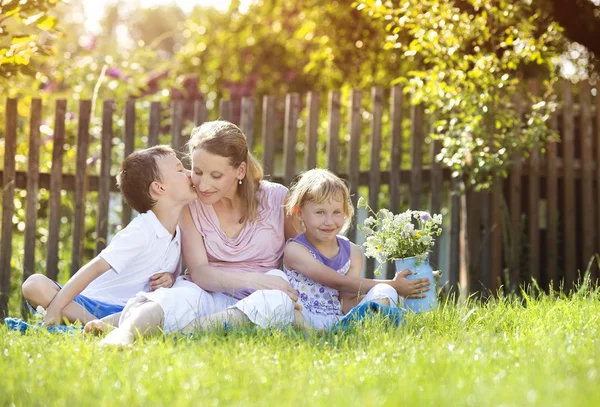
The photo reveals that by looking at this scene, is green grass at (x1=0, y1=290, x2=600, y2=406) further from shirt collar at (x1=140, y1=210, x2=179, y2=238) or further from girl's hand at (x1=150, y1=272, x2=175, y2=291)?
shirt collar at (x1=140, y1=210, x2=179, y2=238)

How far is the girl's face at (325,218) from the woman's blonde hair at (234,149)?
39 cm

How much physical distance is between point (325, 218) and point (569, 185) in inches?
119

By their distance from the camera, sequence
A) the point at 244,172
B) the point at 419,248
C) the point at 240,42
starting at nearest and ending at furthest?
the point at 419,248 → the point at 244,172 → the point at 240,42

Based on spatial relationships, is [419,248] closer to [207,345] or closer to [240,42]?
[207,345]

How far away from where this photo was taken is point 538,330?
3.56 m

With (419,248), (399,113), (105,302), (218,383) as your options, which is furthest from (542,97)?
(218,383)

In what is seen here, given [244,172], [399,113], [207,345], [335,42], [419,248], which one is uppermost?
[335,42]

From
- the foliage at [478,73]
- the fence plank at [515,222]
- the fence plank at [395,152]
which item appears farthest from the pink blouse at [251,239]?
→ the fence plank at [515,222]

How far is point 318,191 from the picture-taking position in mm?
4207

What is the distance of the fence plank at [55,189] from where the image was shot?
223 inches

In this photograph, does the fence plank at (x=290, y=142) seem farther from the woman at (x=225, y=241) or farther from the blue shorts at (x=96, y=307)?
the blue shorts at (x=96, y=307)

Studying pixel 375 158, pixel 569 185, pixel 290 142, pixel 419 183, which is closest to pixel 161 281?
pixel 290 142

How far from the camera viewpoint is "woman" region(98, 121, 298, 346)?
3.76 metres

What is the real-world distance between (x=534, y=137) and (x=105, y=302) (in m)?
3.36
